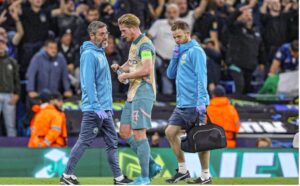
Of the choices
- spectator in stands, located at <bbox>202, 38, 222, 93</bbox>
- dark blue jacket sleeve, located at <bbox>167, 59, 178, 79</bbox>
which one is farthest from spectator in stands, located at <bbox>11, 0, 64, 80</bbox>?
dark blue jacket sleeve, located at <bbox>167, 59, 178, 79</bbox>

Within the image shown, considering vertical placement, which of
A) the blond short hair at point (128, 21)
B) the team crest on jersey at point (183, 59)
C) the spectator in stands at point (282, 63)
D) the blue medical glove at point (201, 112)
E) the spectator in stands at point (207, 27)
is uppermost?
the blond short hair at point (128, 21)

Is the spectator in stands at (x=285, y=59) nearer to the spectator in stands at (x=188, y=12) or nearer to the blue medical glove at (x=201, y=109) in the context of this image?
the spectator in stands at (x=188, y=12)

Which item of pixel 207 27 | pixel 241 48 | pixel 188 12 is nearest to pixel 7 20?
pixel 188 12

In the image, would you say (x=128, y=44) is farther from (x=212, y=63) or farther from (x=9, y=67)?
(x=9, y=67)

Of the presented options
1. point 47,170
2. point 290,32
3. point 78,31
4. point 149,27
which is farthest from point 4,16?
point 290,32

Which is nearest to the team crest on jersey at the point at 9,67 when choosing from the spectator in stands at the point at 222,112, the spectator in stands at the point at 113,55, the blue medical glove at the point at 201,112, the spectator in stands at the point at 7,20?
the spectator in stands at the point at 7,20

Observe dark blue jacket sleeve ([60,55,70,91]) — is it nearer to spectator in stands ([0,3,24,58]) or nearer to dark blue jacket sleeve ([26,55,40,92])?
dark blue jacket sleeve ([26,55,40,92])

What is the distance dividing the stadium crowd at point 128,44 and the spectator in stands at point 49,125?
1.72 metres

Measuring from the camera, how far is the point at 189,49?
13.9 metres

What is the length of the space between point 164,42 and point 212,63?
111cm

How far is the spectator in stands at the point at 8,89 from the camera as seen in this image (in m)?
20.3

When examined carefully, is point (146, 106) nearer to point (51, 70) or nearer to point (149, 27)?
point (51, 70)

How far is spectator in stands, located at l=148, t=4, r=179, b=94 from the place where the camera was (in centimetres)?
2156

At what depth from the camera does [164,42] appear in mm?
21641
